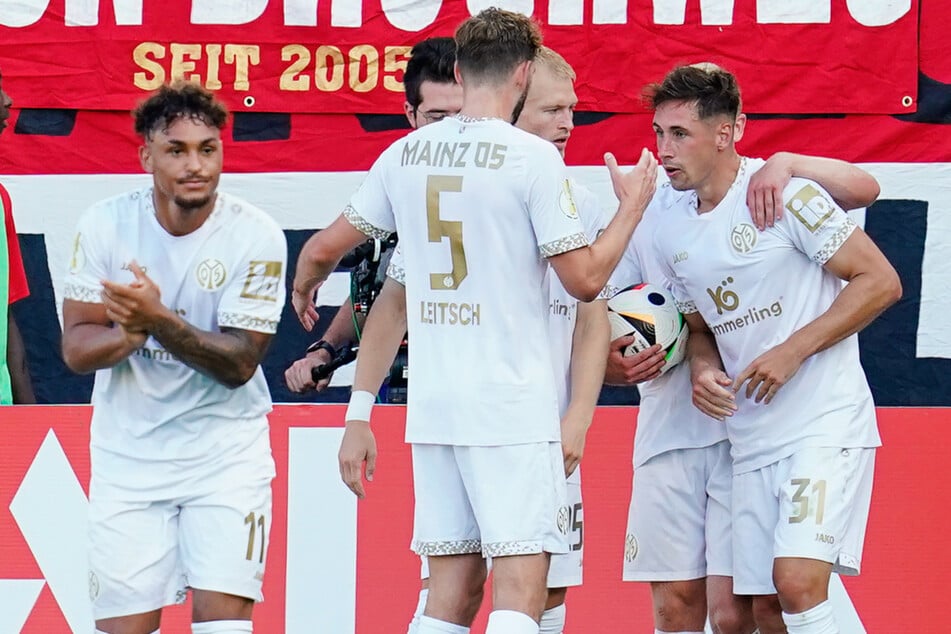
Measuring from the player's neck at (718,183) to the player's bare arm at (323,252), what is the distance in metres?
1.30

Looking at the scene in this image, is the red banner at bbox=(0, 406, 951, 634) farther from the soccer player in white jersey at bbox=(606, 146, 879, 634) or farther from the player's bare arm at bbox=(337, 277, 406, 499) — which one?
the player's bare arm at bbox=(337, 277, 406, 499)

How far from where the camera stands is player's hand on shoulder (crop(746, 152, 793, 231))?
16.9 feet

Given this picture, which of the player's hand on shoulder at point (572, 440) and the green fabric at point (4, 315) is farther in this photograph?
the green fabric at point (4, 315)

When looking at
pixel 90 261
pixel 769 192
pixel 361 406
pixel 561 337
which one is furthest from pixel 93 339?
pixel 769 192

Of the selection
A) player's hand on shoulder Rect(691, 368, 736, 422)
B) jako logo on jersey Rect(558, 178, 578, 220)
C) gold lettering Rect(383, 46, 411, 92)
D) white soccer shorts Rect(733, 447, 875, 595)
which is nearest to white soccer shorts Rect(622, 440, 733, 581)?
white soccer shorts Rect(733, 447, 875, 595)

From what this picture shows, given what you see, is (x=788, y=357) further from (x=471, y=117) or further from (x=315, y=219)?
(x=315, y=219)

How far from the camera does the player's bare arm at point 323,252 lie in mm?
4848

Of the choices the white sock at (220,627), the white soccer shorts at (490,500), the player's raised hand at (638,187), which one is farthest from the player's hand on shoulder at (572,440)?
the white sock at (220,627)

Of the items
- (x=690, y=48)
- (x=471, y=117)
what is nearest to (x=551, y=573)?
(x=471, y=117)

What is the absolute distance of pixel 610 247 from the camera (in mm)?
4477

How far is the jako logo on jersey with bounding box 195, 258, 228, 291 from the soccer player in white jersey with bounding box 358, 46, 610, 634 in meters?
0.54

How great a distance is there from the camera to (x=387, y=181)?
467cm

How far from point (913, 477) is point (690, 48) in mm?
2453

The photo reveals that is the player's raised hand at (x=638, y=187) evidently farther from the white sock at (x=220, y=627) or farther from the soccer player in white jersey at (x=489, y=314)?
the white sock at (x=220, y=627)
